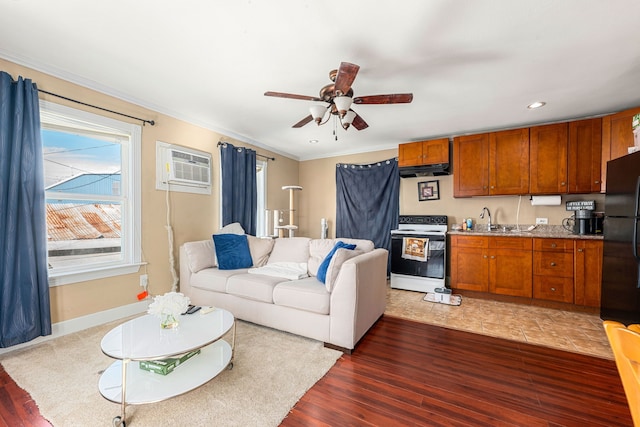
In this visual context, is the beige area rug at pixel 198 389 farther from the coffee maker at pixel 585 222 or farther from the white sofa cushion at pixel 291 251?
the coffee maker at pixel 585 222

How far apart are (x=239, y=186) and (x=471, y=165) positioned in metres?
3.61

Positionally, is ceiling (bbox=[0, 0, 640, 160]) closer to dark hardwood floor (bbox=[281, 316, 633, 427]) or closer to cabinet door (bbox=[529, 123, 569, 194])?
cabinet door (bbox=[529, 123, 569, 194])

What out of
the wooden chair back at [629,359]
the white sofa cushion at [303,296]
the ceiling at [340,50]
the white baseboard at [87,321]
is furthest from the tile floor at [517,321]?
the white baseboard at [87,321]

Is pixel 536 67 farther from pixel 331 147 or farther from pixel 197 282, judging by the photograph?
pixel 197 282

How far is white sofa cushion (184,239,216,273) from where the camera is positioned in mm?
3041

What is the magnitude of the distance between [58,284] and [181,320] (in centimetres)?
156

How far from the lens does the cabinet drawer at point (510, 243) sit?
10.9ft

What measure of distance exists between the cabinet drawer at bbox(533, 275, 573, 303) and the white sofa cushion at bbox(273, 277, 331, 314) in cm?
292

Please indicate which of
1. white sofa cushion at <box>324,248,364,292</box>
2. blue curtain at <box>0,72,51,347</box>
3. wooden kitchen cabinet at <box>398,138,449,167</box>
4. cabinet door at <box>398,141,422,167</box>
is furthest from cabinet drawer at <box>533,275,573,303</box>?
blue curtain at <box>0,72,51,347</box>

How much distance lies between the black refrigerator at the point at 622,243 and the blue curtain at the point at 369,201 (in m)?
2.53

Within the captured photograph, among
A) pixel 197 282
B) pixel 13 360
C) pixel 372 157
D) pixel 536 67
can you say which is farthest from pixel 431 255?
pixel 13 360

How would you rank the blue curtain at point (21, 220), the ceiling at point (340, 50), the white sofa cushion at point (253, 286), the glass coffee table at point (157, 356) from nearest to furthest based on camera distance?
the glass coffee table at point (157, 356)
the ceiling at point (340, 50)
the blue curtain at point (21, 220)
the white sofa cushion at point (253, 286)

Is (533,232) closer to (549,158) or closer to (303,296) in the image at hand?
(549,158)

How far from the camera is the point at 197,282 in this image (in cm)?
298
